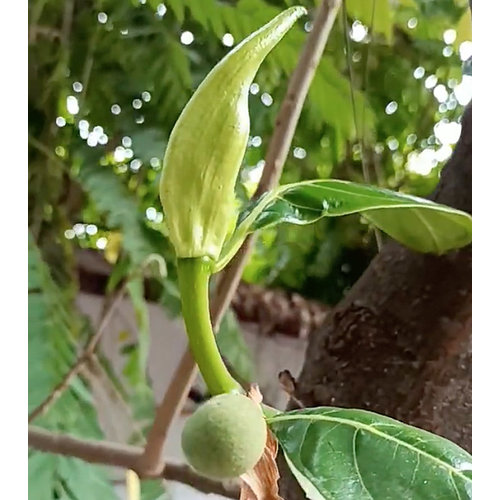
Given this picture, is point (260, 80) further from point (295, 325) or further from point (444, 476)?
point (444, 476)

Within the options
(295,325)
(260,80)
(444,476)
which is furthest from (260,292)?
(444,476)

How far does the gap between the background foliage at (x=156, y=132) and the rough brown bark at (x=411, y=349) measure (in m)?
0.08

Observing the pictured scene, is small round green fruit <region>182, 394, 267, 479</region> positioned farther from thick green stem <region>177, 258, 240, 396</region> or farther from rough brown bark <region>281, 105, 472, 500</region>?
rough brown bark <region>281, 105, 472, 500</region>

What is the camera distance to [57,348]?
1.61ft

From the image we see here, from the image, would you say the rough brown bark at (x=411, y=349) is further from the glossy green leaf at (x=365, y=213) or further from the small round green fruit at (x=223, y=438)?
the small round green fruit at (x=223, y=438)

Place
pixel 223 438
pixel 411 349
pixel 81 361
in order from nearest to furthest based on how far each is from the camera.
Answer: pixel 223 438
pixel 411 349
pixel 81 361

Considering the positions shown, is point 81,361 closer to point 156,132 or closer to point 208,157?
point 156,132

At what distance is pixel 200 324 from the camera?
0.88 ft

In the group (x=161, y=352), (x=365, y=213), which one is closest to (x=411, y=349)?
(x=365, y=213)

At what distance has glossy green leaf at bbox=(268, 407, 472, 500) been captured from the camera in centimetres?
27

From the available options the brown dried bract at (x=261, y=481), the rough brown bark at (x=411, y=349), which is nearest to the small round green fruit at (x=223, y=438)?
the brown dried bract at (x=261, y=481)

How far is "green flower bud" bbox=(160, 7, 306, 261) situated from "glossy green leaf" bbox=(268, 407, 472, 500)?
0.24 feet

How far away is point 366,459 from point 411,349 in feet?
0.34

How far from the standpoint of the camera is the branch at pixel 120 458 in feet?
1.34
